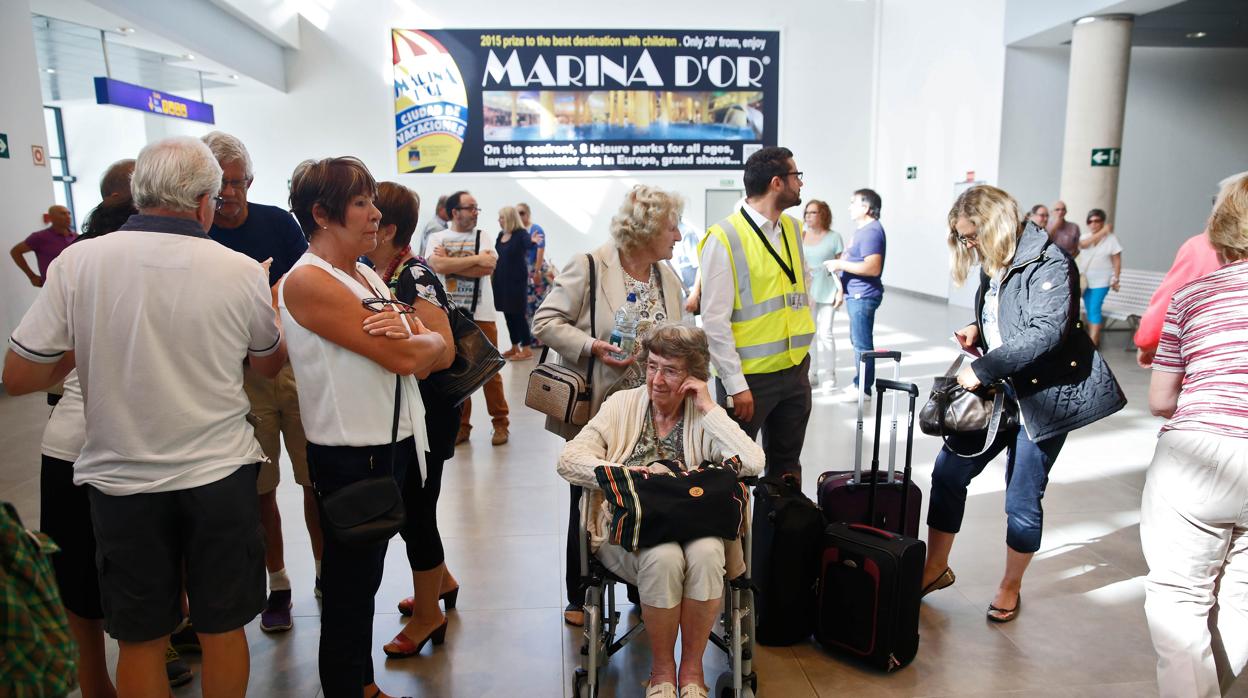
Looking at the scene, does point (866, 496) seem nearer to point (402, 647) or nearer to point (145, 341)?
point (402, 647)

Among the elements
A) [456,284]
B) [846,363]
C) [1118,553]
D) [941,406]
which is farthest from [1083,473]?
[456,284]

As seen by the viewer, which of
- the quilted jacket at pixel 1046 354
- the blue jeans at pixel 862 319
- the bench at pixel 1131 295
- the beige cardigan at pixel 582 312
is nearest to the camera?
the quilted jacket at pixel 1046 354

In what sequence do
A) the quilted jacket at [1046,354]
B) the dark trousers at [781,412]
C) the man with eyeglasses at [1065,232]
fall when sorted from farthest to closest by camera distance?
the man with eyeglasses at [1065,232] → the dark trousers at [781,412] → the quilted jacket at [1046,354]

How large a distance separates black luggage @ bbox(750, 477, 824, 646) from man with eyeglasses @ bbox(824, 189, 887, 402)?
334 centimetres

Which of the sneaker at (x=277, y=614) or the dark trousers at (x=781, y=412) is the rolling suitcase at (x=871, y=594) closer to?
the dark trousers at (x=781, y=412)

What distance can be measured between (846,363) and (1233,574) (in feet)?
19.5

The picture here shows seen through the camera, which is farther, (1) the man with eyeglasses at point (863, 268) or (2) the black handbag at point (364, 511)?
(1) the man with eyeglasses at point (863, 268)

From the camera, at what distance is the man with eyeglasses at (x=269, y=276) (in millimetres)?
2500

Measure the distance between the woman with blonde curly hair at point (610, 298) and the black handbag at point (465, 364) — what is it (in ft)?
1.17

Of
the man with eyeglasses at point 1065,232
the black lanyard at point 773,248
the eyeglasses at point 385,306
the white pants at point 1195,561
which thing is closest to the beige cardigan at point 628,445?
the eyeglasses at point 385,306

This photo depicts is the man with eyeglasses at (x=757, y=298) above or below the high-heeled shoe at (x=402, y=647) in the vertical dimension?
above

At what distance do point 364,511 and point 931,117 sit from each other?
1325 centimetres

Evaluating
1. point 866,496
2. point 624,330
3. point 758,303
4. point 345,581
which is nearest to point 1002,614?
point 866,496

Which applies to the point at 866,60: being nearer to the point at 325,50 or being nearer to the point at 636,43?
the point at 636,43
